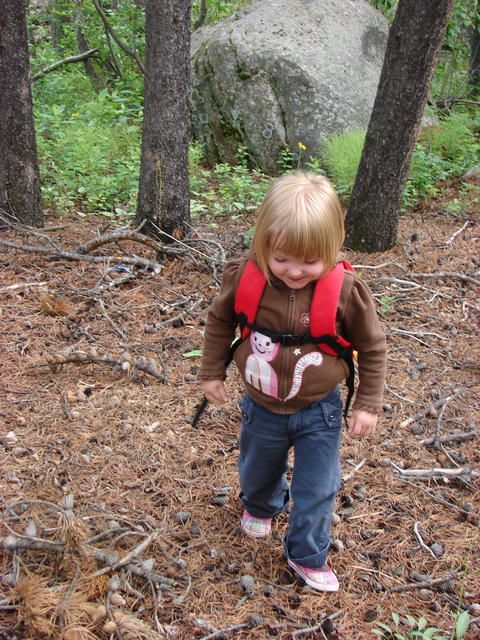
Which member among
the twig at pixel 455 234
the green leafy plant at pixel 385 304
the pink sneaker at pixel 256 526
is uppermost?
the twig at pixel 455 234

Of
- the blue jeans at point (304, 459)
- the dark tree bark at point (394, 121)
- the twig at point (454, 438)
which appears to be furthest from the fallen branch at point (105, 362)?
the dark tree bark at point (394, 121)

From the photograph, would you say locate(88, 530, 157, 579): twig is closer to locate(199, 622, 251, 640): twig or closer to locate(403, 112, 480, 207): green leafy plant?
locate(199, 622, 251, 640): twig

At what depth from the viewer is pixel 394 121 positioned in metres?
5.13

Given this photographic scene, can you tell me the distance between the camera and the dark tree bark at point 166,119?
14.9 ft

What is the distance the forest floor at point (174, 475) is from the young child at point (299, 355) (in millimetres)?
317

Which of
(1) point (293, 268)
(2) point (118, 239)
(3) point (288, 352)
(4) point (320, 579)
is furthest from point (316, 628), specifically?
(2) point (118, 239)

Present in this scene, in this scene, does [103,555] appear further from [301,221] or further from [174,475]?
[301,221]

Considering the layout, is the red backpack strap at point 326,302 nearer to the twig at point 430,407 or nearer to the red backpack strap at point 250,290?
the red backpack strap at point 250,290

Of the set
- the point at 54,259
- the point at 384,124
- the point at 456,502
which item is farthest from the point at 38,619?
the point at 384,124

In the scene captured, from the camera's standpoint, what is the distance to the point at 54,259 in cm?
486

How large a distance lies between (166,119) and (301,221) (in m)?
3.37

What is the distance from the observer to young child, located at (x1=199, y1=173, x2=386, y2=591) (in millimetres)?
1859

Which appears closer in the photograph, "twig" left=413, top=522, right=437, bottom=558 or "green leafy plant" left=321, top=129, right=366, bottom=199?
"twig" left=413, top=522, right=437, bottom=558

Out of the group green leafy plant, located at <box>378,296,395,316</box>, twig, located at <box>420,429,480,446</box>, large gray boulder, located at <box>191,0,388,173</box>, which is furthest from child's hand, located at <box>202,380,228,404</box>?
large gray boulder, located at <box>191,0,388,173</box>
